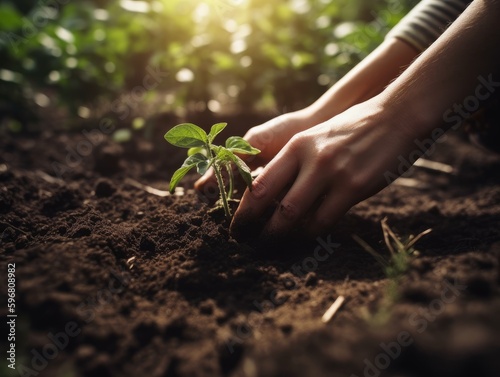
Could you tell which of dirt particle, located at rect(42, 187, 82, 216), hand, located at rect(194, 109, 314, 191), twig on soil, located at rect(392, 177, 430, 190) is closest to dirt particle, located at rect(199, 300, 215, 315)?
hand, located at rect(194, 109, 314, 191)

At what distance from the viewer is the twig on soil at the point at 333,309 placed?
1343mm

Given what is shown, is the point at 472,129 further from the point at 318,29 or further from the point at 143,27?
the point at 143,27

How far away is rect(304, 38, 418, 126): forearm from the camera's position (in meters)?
2.25

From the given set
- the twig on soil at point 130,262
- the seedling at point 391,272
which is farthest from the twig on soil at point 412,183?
the twig on soil at point 130,262

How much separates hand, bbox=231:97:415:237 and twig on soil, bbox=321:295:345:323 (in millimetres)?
396

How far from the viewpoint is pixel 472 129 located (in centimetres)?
272

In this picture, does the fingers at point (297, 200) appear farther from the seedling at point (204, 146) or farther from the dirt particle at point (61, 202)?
the dirt particle at point (61, 202)

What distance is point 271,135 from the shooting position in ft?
6.98

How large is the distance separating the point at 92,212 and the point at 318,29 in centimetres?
269

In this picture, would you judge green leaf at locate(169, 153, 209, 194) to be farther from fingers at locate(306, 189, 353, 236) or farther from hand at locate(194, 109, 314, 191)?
fingers at locate(306, 189, 353, 236)

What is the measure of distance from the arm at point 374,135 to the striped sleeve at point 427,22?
20.0 inches

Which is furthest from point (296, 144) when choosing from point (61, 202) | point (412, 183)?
point (412, 183)

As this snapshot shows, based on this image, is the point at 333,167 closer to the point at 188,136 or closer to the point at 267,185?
the point at 267,185

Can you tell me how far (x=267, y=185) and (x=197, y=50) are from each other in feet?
6.88
